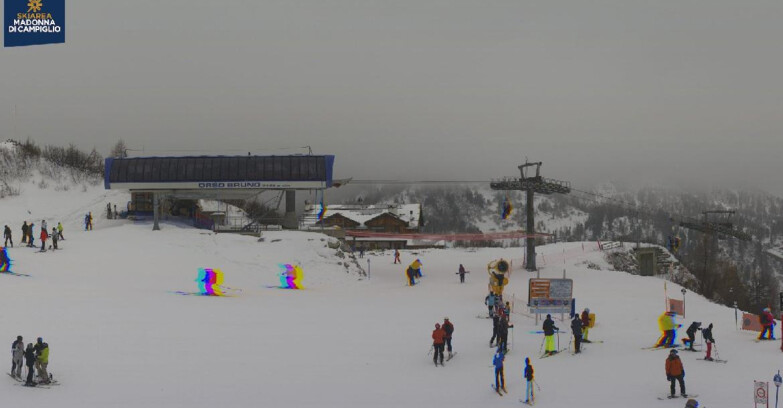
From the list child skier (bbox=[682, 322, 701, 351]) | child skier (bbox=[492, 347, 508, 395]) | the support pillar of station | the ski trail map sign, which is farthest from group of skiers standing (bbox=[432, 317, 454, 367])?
the support pillar of station

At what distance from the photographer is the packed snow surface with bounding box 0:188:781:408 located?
15680mm

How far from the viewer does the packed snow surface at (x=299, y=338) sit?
1568cm

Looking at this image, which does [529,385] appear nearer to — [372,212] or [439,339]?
[439,339]

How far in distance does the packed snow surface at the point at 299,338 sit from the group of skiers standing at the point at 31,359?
1.39 feet

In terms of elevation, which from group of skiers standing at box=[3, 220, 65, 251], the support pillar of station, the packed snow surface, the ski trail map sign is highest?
the support pillar of station

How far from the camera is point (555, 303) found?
25641 mm

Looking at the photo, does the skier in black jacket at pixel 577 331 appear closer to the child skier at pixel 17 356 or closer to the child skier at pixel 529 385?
the child skier at pixel 529 385

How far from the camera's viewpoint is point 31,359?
15.6 meters

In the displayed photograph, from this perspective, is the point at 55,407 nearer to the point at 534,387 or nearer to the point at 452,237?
the point at 534,387

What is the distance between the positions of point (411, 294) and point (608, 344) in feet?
51.4

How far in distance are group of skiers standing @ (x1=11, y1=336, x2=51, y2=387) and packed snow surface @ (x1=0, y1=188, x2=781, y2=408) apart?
16.6 inches

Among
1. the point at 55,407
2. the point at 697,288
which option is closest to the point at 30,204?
the point at 55,407

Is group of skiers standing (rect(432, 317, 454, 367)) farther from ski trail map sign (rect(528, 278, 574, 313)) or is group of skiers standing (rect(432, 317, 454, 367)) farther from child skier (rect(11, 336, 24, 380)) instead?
child skier (rect(11, 336, 24, 380))

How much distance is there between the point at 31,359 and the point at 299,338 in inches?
335
